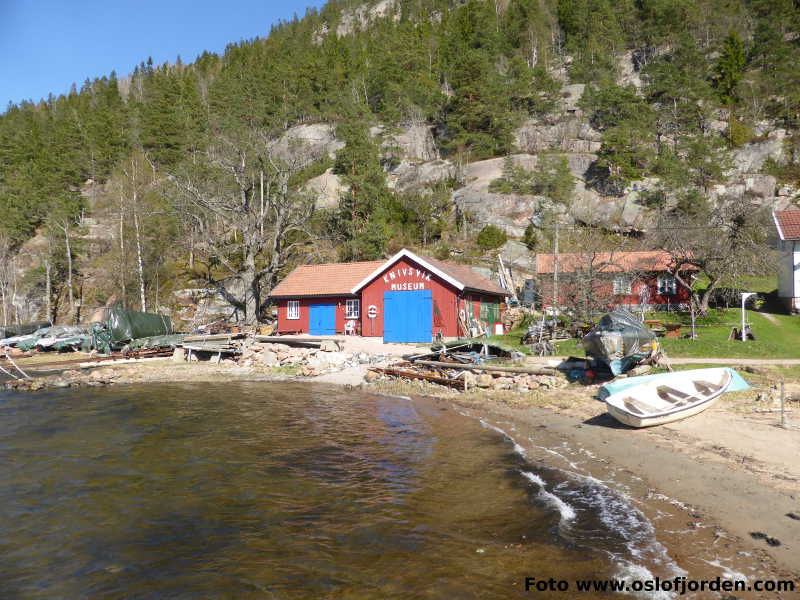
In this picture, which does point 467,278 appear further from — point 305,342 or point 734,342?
point 734,342

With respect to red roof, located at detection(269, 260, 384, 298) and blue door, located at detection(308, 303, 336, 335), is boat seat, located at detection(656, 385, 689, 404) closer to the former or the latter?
red roof, located at detection(269, 260, 384, 298)

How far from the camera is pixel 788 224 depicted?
34.2 metres

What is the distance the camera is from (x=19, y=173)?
222 feet

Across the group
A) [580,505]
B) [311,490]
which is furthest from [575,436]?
[311,490]

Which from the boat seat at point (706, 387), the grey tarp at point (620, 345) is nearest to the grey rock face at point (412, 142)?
the grey tarp at point (620, 345)

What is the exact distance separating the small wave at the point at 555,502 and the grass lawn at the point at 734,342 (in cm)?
1490

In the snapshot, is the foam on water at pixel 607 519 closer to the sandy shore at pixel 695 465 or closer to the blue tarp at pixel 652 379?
the sandy shore at pixel 695 465

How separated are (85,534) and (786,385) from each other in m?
18.9

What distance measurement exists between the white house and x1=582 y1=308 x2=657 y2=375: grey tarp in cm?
2155

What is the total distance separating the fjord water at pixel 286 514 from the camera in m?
6.05

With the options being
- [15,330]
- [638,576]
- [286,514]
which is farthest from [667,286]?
[15,330]

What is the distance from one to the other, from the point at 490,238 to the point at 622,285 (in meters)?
16.2

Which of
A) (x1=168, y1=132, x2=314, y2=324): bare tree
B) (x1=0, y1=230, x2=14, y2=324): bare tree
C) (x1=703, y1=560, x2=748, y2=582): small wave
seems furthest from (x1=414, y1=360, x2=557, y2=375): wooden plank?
(x1=0, y1=230, x2=14, y2=324): bare tree

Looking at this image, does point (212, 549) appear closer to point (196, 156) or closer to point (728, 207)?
point (728, 207)
